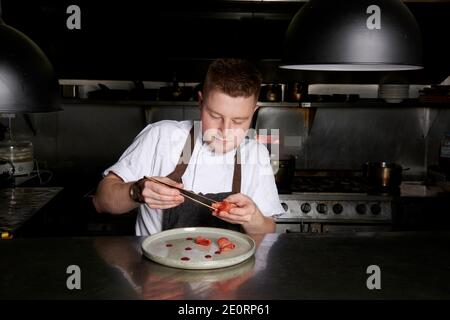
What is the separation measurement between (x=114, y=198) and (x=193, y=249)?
61cm

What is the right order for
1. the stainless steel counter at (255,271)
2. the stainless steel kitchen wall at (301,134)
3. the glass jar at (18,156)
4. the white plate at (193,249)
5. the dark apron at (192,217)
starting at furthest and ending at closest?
1. the stainless steel kitchen wall at (301,134)
2. the glass jar at (18,156)
3. the dark apron at (192,217)
4. the white plate at (193,249)
5. the stainless steel counter at (255,271)

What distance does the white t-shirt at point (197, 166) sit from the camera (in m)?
2.33

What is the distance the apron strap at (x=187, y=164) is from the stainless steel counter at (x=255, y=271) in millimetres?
570

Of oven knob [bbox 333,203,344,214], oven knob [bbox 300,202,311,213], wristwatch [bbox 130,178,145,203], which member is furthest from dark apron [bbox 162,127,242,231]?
oven knob [bbox 333,203,344,214]

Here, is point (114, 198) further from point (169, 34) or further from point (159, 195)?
point (169, 34)

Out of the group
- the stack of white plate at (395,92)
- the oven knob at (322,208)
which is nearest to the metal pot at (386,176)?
the oven knob at (322,208)

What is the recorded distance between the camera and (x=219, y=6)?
4.16 meters

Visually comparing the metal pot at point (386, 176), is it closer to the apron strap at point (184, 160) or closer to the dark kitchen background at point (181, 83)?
the dark kitchen background at point (181, 83)

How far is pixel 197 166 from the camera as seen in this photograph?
94.7 inches

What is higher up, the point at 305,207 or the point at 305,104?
the point at 305,104

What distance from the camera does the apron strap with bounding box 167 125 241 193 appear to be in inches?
92.2

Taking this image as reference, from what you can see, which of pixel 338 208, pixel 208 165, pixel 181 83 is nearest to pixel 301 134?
pixel 338 208
